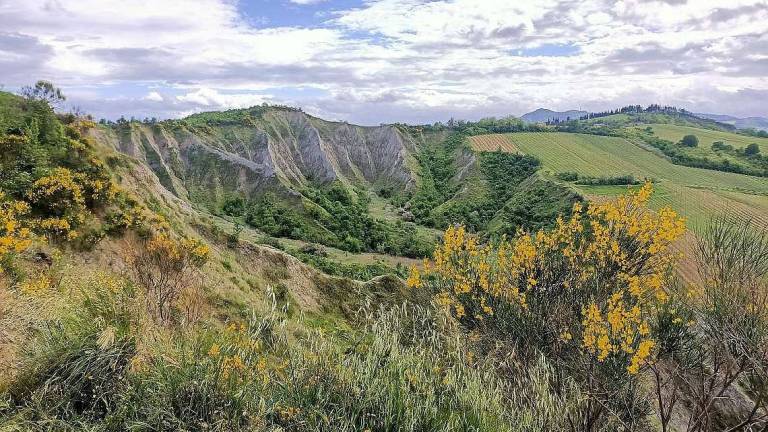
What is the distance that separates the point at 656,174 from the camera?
115 m

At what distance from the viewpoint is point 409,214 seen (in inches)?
4343

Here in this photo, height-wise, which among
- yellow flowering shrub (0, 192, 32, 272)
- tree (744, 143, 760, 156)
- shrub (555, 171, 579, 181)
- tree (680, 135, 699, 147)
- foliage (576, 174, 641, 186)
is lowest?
foliage (576, 174, 641, 186)

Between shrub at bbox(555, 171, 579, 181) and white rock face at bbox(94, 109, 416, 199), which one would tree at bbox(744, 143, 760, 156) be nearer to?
shrub at bbox(555, 171, 579, 181)

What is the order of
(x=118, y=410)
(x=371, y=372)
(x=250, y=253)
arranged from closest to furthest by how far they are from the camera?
(x=118, y=410)
(x=371, y=372)
(x=250, y=253)

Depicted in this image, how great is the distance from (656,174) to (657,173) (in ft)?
5.19

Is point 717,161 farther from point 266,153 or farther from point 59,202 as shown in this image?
point 59,202

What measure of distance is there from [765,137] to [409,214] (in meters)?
156

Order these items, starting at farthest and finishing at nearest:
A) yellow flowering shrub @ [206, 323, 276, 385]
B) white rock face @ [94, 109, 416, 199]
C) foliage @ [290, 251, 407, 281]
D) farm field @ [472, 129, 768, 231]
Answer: white rock face @ [94, 109, 416, 199], farm field @ [472, 129, 768, 231], foliage @ [290, 251, 407, 281], yellow flowering shrub @ [206, 323, 276, 385]

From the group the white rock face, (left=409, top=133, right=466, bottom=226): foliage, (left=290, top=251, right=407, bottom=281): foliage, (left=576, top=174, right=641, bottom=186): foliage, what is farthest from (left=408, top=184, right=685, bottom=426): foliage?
(left=576, top=174, right=641, bottom=186): foliage

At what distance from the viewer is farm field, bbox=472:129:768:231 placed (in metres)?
80.6

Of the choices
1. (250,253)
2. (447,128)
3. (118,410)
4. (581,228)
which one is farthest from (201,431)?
(447,128)

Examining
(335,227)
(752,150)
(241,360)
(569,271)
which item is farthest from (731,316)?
(752,150)

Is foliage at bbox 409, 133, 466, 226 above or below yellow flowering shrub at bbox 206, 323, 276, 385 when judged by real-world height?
below

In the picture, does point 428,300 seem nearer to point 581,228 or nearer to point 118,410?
point 581,228
